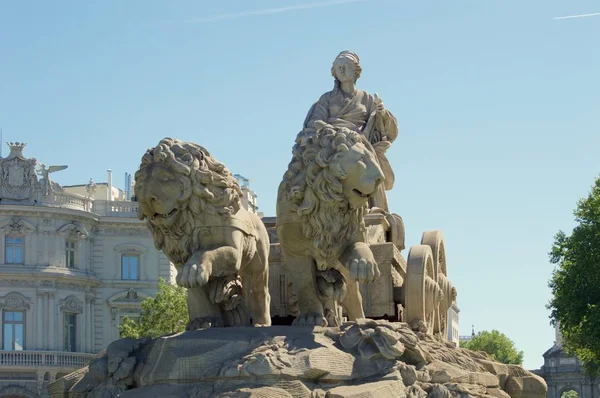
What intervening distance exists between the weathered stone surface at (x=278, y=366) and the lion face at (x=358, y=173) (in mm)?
1377

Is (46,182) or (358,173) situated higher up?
(46,182)

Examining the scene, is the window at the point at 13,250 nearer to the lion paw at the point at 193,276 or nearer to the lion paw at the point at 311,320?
the lion paw at the point at 311,320

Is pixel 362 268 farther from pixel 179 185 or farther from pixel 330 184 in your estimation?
pixel 179 185

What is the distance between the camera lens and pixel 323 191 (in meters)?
15.0

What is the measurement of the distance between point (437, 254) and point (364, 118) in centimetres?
208

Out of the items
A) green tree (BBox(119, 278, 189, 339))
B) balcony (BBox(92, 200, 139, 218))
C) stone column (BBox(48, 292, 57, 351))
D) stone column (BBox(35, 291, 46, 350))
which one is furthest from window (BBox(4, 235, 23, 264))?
green tree (BBox(119, 278, 189, 339))

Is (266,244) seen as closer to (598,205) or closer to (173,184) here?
(173,184)

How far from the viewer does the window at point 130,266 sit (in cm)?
6744

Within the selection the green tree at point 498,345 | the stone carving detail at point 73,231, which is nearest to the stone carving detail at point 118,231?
the stone carving detail at point 73,231

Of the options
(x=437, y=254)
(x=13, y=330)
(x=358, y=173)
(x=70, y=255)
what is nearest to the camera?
(x=358, y=173)

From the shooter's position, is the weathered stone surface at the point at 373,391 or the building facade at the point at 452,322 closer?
the weathered stone surface at the point at 373,391

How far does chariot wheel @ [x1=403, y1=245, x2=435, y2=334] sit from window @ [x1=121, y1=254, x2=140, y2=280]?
5084 centimetres

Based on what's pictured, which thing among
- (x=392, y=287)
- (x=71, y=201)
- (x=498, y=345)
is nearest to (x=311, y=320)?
(x=392, y=287)

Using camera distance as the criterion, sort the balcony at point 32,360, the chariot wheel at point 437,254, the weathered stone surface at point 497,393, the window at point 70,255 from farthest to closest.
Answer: the window at point 70,255, the balcony at point 32,360, the chariot wheel at point 437,254, the weathered stone surface at point 497,393
